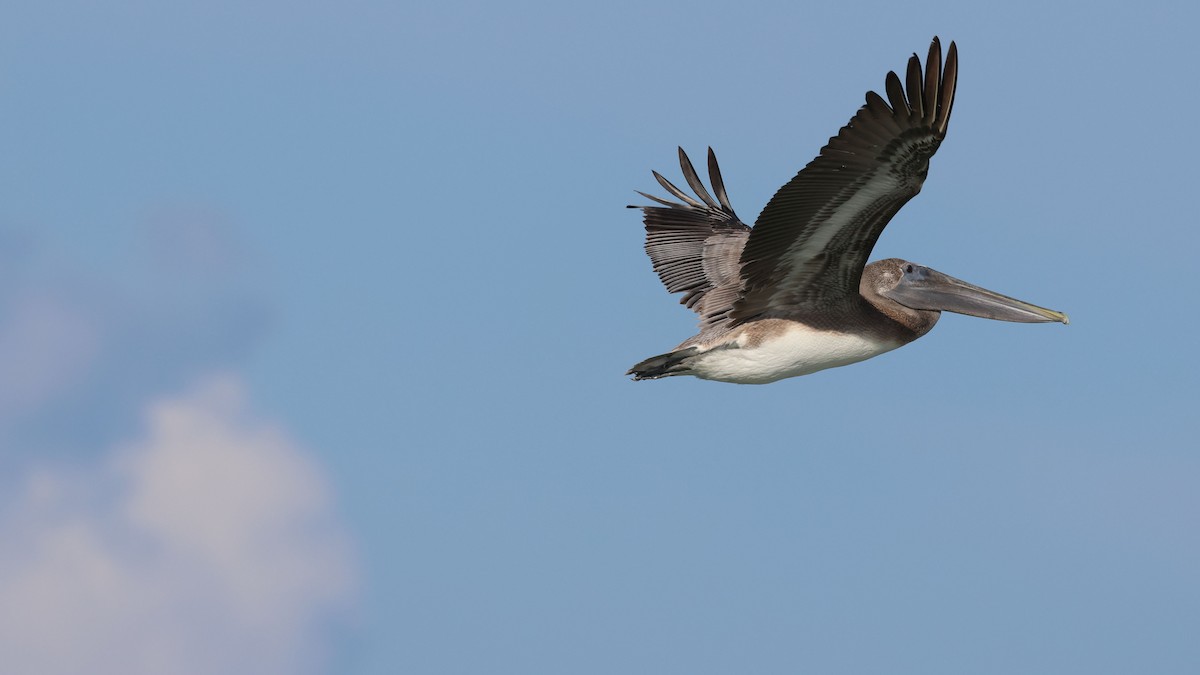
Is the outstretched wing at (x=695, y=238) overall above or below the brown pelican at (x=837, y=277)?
above

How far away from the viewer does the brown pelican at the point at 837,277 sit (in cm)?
1078

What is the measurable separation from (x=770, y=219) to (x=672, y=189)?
5.29 metres

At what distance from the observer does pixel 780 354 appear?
13.1 meters

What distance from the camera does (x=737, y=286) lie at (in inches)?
550

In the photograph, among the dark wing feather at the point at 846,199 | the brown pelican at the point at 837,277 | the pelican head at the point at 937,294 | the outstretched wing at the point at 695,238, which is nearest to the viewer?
the dark wing feather at the point at 846,199

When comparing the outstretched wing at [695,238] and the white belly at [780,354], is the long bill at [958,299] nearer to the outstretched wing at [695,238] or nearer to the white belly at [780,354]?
the white belly at [780,354]

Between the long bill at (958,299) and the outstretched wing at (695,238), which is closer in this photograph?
the long bill at (958,299)

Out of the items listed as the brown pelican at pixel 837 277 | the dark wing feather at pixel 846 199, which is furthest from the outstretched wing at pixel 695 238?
the dark wing feather at pixel 846 199

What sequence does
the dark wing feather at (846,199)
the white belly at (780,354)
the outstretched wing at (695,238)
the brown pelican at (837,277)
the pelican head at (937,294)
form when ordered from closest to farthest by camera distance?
1. the dark wing feather at (846,199)
2. the brown pelican at (837,277)
3. the white belly at (780,354)
4. the pelican head at (937,294)
5. the outstretched wing at (695,238)

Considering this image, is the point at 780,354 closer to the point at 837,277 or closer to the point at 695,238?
the point at 837,277

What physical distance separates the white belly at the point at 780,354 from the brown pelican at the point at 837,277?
11 millimetres

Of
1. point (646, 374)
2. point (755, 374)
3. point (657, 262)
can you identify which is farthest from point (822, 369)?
point (657, 262)

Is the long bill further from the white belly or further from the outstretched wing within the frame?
the outstretched wing

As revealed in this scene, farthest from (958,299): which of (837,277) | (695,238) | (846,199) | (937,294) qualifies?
(695,238)
